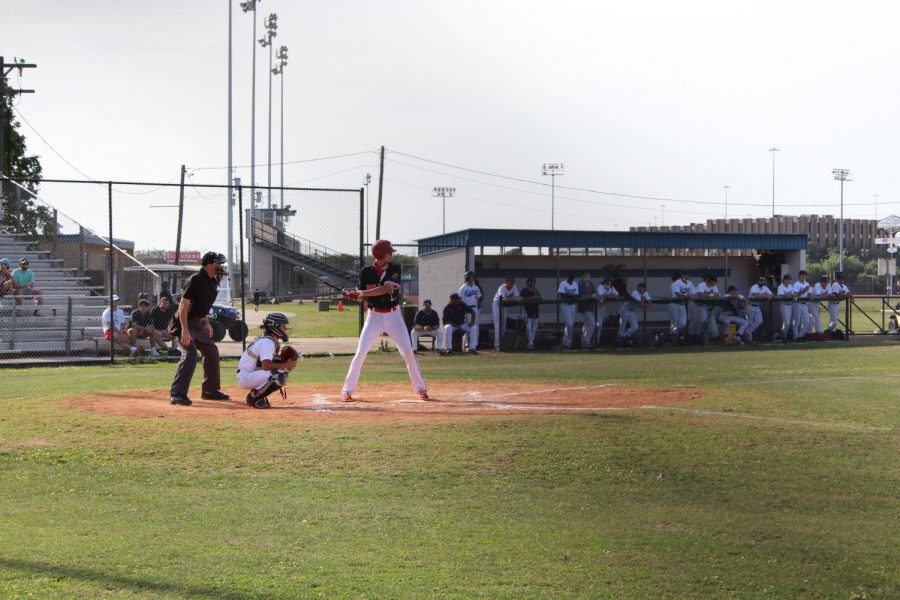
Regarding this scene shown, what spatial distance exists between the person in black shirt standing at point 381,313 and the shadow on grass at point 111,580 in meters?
6.73

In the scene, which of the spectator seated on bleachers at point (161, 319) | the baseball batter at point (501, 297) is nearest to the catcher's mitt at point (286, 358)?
the spectator seated on bleachers at point (161, 319)

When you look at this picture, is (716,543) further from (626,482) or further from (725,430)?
(725,430)

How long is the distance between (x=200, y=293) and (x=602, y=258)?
19808mm

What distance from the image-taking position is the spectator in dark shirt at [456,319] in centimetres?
2370

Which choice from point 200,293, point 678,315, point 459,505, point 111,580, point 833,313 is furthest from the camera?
point 833,313

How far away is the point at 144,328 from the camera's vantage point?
71.4ft

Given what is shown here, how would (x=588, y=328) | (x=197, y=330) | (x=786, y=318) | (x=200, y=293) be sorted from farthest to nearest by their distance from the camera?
(x=786, y=318)
(x=588, y=328)
(x=197, y=330)
(x=200, y=293)

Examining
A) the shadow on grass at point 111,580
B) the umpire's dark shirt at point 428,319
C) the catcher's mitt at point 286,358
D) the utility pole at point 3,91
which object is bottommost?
the shadow on grass at point 111,580

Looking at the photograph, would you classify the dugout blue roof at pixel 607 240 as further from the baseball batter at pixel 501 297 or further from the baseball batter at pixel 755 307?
the baseball batter at pixel 755 307

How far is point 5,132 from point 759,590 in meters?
35.8

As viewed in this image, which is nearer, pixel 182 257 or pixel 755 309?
pixel 755 309

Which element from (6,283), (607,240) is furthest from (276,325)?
(607,240)

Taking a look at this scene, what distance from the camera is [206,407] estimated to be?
11656mm

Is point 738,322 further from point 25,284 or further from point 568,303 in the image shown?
point 25,284
